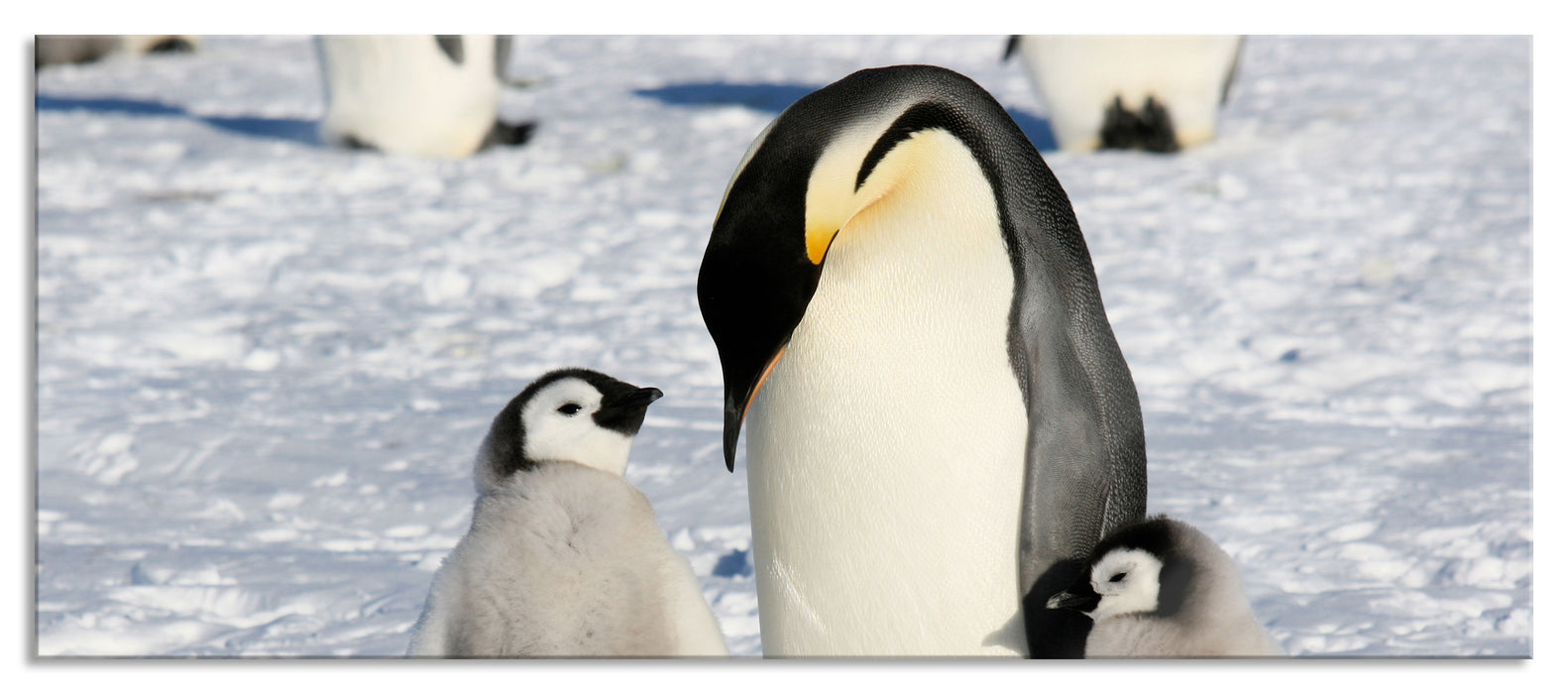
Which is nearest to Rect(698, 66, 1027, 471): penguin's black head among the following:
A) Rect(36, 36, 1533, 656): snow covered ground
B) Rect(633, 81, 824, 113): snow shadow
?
Rect(36, 36, 1533, 656): snow covered ground

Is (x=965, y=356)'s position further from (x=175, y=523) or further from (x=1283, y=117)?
(x=1283, y=117)

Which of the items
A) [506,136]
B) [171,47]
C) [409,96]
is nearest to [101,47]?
[171,47]

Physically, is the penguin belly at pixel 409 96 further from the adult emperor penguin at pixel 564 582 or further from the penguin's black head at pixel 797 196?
the penguin's black head at pixel 797 196

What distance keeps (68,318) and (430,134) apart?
201 cm

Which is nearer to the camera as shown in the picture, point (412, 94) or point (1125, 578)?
point (1125, 578)

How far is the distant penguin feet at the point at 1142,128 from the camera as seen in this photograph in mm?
5480

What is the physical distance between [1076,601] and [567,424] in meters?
0.57

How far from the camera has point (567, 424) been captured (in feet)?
5.50

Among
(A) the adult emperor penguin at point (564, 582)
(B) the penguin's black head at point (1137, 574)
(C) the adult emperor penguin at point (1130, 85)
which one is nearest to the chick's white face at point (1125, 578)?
(B) the penguin's black head at point (1137, 574)

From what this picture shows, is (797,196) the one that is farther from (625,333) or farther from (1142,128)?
(1142,128)

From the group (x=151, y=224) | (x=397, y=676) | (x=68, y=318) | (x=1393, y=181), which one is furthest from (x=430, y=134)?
(x=397, y=676)

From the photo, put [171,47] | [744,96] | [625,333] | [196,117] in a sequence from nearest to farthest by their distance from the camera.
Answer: [625,333] → [196,117] → [744,96] → [171,47]

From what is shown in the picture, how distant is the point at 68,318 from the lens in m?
3.76

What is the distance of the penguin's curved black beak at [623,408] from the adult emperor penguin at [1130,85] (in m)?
3.95
